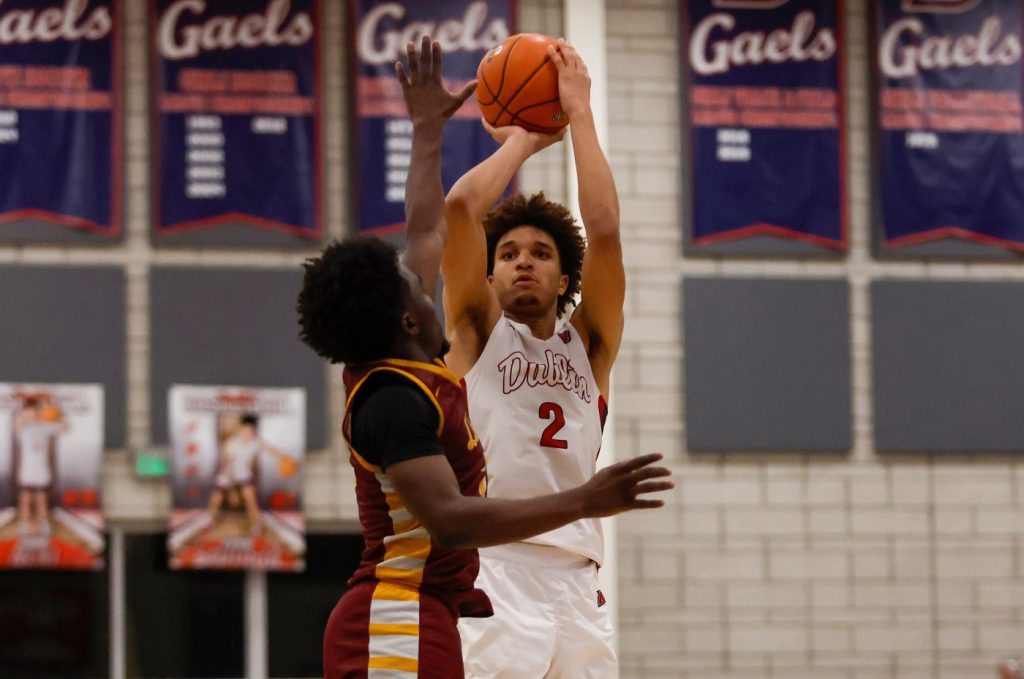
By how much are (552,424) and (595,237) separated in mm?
544

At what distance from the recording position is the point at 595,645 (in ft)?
12.1

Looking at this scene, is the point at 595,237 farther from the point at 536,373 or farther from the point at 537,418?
the point at 537,418

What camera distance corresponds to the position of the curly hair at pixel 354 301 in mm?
2652

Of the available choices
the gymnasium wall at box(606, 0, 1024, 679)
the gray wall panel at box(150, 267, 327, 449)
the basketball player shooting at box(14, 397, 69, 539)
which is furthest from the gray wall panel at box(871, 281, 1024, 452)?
the basketball player shooting at box(14, 397, 69, 539)

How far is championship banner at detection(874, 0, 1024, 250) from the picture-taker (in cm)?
861

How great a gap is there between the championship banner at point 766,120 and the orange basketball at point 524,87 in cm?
436

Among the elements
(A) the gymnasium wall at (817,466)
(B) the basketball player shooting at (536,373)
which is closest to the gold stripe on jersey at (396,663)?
(B) the basketball player shooting at (536,373)

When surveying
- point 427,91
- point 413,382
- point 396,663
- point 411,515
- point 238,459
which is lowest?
point 396,663

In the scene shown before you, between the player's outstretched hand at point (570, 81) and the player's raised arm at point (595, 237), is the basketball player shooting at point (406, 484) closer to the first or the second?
the player's raised arm at point (595, 237)

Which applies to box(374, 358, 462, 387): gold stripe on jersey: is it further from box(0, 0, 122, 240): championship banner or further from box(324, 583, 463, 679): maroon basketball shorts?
box(0, 0, 122, 240): championship banner

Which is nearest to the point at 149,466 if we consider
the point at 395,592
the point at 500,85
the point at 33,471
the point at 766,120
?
the point at 33,471

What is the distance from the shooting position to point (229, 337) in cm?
807

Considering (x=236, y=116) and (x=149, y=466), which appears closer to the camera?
(x=149, y=466)

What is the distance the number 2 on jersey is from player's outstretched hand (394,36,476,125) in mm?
897
